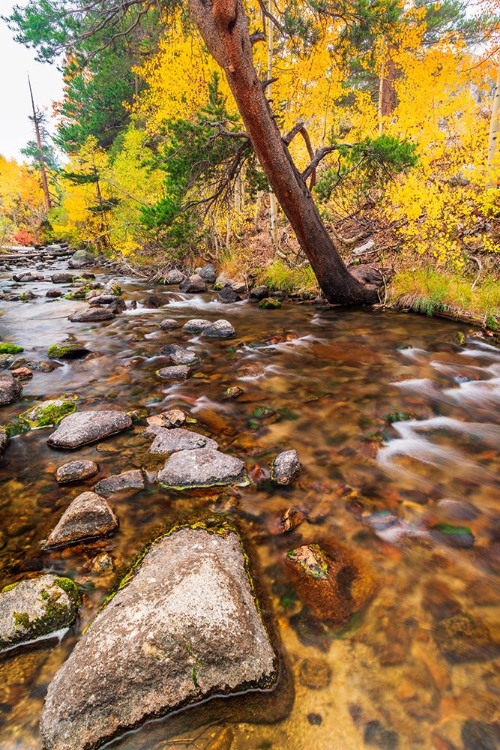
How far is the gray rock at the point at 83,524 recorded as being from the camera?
2557mm

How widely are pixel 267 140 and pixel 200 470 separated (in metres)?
5.98

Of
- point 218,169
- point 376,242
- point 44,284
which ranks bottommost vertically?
point 44,284

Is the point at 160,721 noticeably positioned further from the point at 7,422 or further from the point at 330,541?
the point at 7,422

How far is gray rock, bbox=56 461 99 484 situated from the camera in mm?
→ 3236

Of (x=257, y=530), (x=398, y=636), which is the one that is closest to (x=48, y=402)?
(x=257, y=530)

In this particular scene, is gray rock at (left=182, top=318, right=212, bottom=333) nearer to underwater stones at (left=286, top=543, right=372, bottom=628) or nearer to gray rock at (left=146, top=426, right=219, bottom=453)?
gray rock at (left=146, top=426, right=219, bottom=453)

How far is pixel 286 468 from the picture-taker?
317 centimetres

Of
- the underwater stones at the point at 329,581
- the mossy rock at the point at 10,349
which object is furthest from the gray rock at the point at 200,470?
the mossy rock at the point at 10,349

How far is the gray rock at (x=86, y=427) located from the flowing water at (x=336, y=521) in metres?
0.15

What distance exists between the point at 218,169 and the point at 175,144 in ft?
3.82

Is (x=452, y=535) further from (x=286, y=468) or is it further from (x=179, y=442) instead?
(x=179, y=442)

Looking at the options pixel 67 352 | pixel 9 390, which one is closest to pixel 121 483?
pixel 9 390

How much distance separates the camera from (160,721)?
160 cm

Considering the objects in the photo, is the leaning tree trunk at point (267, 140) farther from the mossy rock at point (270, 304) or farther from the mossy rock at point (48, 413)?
the mossy rock at point (48, 413)
